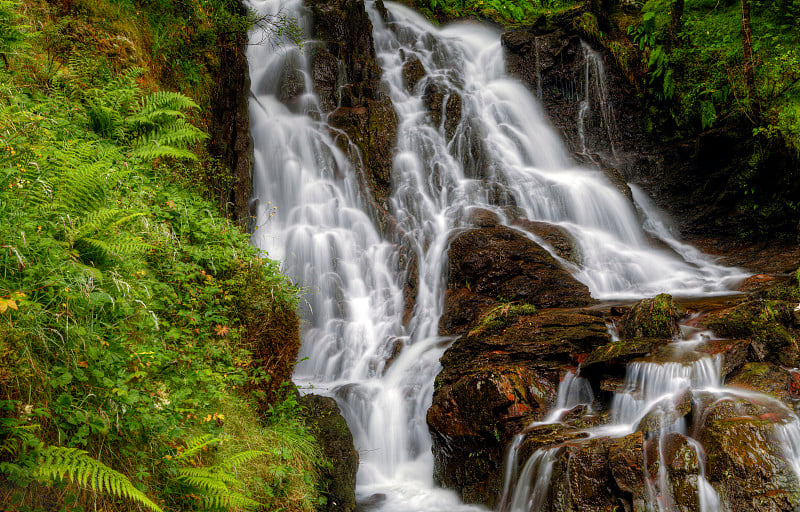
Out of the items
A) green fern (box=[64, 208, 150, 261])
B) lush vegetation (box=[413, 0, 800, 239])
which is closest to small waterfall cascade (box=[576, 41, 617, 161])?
lush vegetation (box=[413, 0, 800, 239])

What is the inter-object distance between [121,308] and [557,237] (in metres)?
10.0

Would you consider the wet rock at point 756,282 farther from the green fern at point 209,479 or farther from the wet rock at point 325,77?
the wet rock at point 325,77

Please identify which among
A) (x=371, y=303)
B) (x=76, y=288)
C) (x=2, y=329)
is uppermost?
(x=371, y=303)

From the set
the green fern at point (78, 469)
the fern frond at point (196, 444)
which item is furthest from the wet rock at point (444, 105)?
the green fern at point (78, 469)

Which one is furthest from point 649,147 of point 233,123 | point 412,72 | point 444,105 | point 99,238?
point 99,238

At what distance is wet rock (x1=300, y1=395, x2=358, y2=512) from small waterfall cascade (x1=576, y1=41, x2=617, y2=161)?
44.1 feet

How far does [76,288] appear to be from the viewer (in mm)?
3277

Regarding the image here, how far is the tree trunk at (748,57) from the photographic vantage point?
12828 millimetres

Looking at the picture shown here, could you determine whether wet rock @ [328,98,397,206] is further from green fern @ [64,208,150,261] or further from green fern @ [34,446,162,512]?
green fern @ [34,446,162,512]

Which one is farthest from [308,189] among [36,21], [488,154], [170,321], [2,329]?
[2,329]

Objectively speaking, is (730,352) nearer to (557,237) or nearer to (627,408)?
(627,408)

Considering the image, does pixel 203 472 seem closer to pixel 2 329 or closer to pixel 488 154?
pixel 2 329

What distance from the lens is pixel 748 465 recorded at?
182 inches

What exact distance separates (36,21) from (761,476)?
29.3 ft
